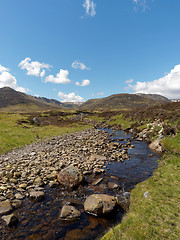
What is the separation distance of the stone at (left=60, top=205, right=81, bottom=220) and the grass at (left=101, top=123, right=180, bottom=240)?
326 centimetres

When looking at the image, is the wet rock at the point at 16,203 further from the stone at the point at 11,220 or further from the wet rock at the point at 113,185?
the wet rock at the point at 113,185

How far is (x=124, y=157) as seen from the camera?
23.2 m

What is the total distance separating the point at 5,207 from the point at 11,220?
6.08 feet

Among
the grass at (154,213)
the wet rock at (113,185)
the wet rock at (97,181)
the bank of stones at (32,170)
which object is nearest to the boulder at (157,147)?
the bank of stones at (32,170)

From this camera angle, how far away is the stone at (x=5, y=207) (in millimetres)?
10371

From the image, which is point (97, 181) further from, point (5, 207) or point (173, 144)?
point (173, 144)

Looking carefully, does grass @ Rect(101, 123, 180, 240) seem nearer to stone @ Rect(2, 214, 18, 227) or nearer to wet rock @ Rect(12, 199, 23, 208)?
stone @ Rect(2, 214, 18, 227)

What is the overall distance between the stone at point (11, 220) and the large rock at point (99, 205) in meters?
5.50

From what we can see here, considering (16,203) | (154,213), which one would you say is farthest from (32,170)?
(154,213)

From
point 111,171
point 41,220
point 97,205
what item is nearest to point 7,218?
point 41,220

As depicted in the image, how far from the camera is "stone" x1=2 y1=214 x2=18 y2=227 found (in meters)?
9.33

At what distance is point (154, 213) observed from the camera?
8758 mm

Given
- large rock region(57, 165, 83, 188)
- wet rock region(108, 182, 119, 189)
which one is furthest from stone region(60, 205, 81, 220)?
wet rock region(108, 182, 119, 189)

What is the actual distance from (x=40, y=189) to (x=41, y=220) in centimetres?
397
